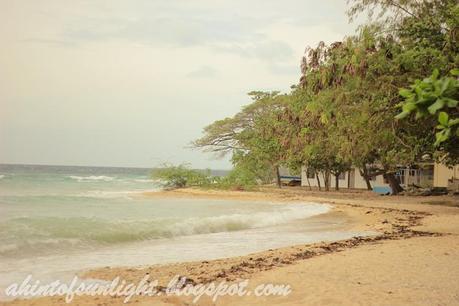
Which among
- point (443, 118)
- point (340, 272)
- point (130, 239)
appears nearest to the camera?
point (443, 118)

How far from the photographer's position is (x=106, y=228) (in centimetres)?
1299

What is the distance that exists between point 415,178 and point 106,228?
106ft

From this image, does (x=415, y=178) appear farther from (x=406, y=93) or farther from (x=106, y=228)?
(x=406, y=93)

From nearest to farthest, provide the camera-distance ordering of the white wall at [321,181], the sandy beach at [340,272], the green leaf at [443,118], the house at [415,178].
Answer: the green leaf at [443,118]
the sandy beach at [340,272]
the house at [415,178]
the white wall at [321,181]

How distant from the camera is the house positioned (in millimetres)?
32781

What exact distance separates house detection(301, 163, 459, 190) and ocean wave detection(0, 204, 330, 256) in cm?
1748

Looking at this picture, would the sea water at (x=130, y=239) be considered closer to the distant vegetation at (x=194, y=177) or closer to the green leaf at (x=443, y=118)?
the green leaf at (x=443, y=118)

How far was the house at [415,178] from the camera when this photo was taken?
108ft

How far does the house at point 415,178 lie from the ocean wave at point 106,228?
1748 centimetres

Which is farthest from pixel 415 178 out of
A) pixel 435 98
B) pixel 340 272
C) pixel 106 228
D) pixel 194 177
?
pixel 435 98

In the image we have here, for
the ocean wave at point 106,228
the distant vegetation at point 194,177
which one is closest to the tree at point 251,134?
the distant vegetation at point 194,177

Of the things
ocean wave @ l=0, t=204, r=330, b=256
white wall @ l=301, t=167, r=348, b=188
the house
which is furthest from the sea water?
white wall @ l=301, t=167, r=348, b=188

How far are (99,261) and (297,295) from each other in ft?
Result: 14.8

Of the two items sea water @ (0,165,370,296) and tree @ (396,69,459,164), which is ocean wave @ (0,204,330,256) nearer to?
sea water @ (0,165,370,296)
